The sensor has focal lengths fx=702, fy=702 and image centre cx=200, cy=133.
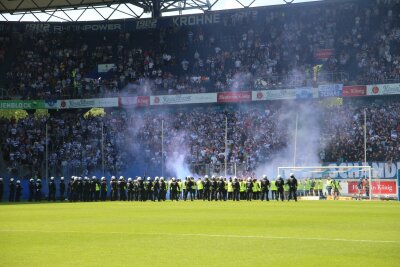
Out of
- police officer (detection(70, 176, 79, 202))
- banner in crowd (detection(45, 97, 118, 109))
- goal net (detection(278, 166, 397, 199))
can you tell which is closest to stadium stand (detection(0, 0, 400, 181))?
banner in crowd (detection(45, 97, 118, 109))

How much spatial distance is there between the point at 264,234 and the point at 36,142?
1598 inches

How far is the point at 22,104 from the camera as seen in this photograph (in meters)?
57.8

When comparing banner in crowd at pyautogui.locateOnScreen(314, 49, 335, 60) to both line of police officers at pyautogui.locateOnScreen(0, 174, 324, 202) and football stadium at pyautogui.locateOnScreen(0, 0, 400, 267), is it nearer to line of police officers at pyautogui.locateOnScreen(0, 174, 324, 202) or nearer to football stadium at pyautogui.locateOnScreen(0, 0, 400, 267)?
football stadium at pyautogui.locateOnScreen(0, 0, 400, 267)

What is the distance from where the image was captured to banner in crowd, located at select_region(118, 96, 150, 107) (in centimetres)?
5612

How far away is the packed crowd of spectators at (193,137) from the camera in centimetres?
4672

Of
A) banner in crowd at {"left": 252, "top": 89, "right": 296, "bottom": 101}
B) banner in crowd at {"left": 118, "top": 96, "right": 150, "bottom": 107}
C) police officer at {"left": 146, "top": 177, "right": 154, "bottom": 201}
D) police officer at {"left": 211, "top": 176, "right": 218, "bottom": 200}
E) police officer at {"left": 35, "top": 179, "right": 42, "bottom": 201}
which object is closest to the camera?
police officer at {"left": 211, "top": 176, "right": 218, "bottom": 200}

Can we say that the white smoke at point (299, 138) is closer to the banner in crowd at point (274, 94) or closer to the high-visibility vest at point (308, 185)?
the banner in crowd at point (274, 94)

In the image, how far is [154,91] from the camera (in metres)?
56.6

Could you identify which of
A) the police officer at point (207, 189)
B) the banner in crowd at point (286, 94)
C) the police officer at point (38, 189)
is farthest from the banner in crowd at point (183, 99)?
the police officer at point (38, 189)

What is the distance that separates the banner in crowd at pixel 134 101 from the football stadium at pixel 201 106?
0.38ft

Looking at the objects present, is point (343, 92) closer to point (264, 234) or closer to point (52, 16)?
point (52, 16)

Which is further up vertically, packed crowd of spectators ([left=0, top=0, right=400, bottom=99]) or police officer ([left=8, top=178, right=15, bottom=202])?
packed crowd of spectators ([left=0, top=0, right=400, bottom=99])

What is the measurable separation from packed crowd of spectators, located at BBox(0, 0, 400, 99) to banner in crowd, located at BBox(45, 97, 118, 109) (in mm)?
774

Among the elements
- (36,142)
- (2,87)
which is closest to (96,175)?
(36,142)
